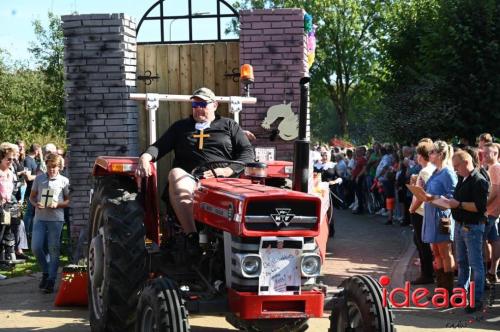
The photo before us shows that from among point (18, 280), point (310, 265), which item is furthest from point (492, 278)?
point (18, 280)

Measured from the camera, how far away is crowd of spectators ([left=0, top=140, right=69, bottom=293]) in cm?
961

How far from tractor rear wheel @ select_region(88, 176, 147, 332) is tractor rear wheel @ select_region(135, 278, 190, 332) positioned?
889mm

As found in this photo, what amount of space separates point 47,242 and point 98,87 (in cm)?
203

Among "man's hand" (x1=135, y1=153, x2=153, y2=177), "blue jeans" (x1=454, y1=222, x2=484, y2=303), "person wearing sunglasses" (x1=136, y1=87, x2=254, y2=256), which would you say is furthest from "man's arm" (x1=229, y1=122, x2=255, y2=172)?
"blue jeans" (x1=454, y1=222, x2=484, y2=303)

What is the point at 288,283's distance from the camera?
17.9 feet

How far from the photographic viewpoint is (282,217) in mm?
5398

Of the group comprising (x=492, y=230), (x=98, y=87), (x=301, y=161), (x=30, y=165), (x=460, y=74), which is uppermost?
(x=460, y=74)

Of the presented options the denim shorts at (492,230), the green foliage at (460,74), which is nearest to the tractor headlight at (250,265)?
the denim shorts at (492,230)

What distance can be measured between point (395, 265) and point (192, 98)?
5.30m

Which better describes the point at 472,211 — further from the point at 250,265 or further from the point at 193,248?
the point at 250,265

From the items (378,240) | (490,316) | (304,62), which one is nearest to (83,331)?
(490,316)

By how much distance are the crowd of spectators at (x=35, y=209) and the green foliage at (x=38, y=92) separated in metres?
15.7

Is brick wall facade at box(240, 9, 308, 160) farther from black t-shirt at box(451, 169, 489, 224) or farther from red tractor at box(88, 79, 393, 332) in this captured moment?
red tractor at box(88, 79, 393, 332)

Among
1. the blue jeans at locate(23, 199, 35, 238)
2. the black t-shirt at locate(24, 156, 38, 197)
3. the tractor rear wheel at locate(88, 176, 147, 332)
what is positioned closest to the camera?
the tractor rear wheel at locate(88, 176, 147, 332)
